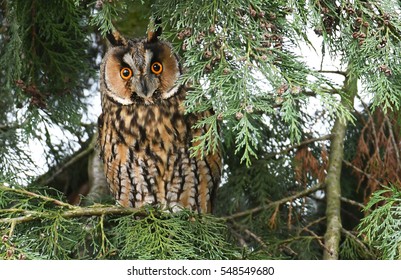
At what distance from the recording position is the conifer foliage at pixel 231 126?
2.08 m

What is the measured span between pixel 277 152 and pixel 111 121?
2.85 feet

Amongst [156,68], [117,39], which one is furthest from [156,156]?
[117,39]

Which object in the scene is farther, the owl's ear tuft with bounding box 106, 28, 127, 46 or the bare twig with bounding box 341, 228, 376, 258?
the owl's ear tuft with bounding box 106, 28, 127, 46

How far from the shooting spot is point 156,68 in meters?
2.96

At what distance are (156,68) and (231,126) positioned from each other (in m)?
0.50

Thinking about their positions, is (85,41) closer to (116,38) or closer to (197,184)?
(116,38)

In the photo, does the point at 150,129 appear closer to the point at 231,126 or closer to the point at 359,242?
the point at 231,126

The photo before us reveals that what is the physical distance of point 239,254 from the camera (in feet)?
7.82

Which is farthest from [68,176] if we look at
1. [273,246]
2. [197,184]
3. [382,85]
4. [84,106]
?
[382,85]

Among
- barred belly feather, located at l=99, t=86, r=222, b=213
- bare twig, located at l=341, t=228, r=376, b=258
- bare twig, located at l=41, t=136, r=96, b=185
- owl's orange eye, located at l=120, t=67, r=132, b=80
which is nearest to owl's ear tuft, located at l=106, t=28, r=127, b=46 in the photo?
owl's orange eye, located at l=120, t=67, r=132, b=80

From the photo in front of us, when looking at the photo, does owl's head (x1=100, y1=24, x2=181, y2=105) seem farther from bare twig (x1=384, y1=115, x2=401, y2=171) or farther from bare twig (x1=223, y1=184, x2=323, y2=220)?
bare twig (x1=384, y1=115, x2=401, y2=171)

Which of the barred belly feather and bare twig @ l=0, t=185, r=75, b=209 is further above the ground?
the barred belly feather

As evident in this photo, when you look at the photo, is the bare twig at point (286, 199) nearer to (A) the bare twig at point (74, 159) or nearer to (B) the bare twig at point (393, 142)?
(B) the bare twig at point (393, 142)

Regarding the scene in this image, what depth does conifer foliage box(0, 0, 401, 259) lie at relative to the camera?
6.82 ft
